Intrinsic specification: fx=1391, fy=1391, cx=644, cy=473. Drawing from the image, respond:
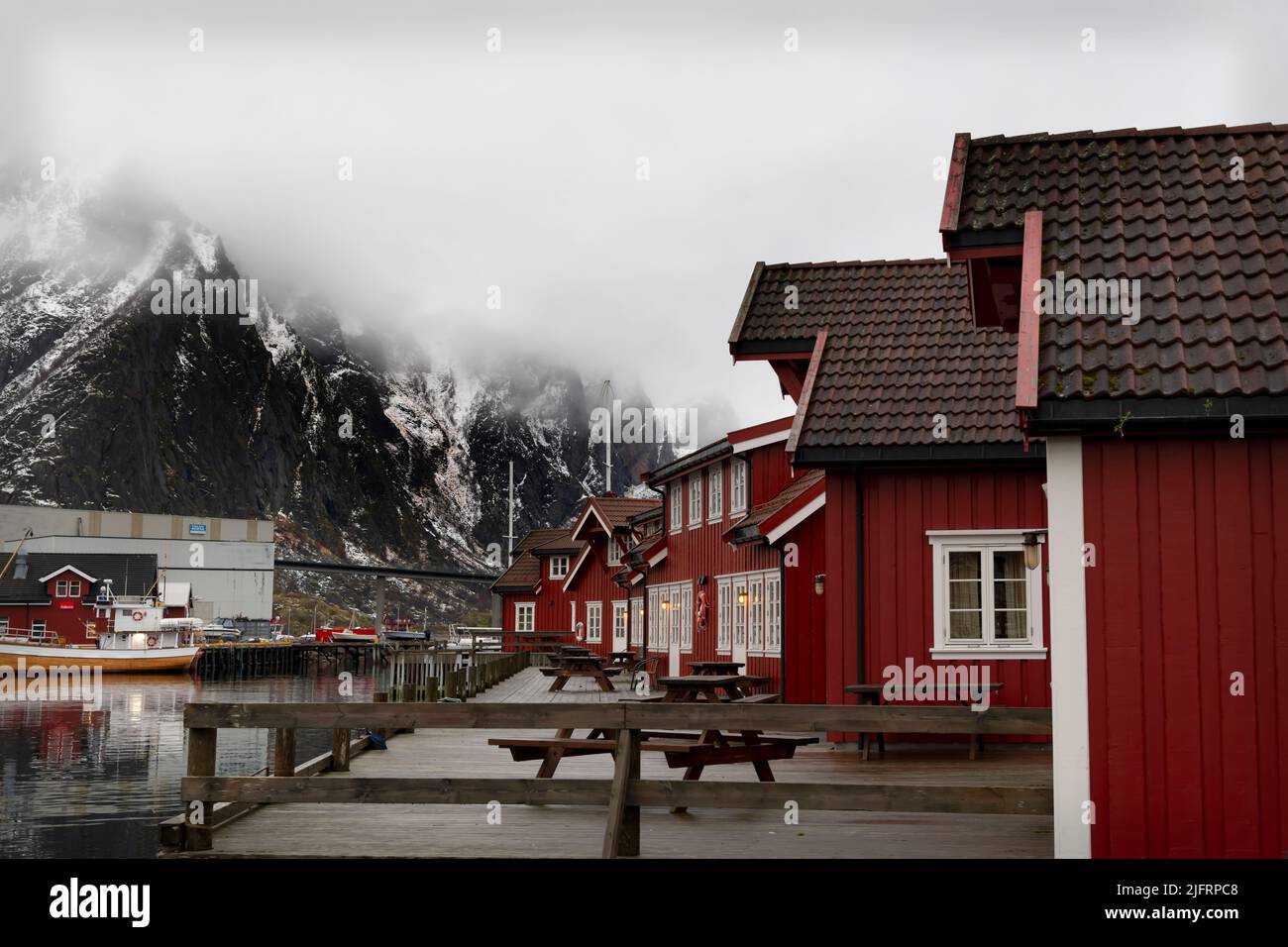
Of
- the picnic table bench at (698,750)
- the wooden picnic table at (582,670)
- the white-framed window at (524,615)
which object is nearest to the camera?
the picnic table bench at (698,750)

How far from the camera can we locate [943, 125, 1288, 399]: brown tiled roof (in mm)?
8648

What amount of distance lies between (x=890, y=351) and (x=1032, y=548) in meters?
5.00

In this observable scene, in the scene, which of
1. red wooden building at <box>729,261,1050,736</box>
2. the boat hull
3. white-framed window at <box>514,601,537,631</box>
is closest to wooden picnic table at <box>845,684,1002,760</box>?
red wooden building at <box>729,261,1050,736</box>

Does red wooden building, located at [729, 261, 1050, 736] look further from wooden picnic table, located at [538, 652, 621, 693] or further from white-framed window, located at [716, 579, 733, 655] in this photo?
wooden picnic table, located at [538, 652, 621, 693]

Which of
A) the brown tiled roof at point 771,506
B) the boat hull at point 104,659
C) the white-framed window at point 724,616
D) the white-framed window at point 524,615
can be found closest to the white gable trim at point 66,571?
the boat hull at point 104,659

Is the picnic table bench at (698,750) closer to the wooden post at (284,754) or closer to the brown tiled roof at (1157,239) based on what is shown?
the wooden post at (284,754)

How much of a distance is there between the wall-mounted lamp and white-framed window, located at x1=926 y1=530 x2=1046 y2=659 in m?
0.57

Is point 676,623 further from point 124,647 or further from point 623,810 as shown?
point 124,647

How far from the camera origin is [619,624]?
49750 millimetres

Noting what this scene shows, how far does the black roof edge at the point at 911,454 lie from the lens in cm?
1639

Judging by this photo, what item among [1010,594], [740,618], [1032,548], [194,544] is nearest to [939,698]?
[1010,594]

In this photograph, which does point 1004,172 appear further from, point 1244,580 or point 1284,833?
point 1284,833

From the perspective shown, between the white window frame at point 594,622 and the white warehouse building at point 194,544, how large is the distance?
5950 centimetres
